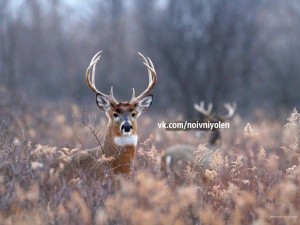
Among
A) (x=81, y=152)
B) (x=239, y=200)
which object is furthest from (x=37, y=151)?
(x=239, y=200)

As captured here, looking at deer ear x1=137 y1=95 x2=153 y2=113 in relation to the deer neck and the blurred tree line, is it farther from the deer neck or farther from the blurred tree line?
the blurred tree line

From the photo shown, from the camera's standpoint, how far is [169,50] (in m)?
20.3

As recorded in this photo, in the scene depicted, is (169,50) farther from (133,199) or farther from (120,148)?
(133,199)

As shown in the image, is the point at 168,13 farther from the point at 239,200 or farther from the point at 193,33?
the point at 239,200

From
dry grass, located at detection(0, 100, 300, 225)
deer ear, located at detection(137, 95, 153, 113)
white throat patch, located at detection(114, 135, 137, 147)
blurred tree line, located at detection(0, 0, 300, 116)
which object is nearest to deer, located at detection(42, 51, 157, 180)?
white throat patch, located at detection(114, 135, 137, 147)

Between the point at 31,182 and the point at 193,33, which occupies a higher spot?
the point at 193,33

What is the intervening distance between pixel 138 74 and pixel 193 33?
1149 centimetres

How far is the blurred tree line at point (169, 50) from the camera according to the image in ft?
64.4

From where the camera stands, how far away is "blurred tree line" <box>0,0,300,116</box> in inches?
773

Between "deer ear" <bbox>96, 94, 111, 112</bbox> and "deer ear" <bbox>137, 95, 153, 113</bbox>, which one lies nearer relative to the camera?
"deer ear" <bbox>96, 94, 111, 112</bbox>

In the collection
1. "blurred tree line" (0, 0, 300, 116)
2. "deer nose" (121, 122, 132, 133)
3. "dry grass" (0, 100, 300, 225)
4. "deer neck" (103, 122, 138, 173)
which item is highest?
"blurred tree line" (0, 0, 300, 116)

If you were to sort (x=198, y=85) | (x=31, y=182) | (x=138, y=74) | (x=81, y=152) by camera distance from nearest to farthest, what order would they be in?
(x=31, y=182)
(x=81, y=152)
(x=198, y=85)
(x=138, y=74)

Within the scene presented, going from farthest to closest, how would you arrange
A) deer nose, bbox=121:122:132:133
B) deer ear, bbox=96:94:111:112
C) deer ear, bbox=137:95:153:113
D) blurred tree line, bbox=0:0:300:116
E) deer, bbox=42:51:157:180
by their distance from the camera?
1. blurred tree line, bbox=0:0:300:116
2. deer ear, bbox=137:95:153:113
3. deer ear, bbox=96:94:111:112
4. deer nose, bbox=121:122:132:133
5. deer, bbox=42:51:157:180

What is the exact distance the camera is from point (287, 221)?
585cm
